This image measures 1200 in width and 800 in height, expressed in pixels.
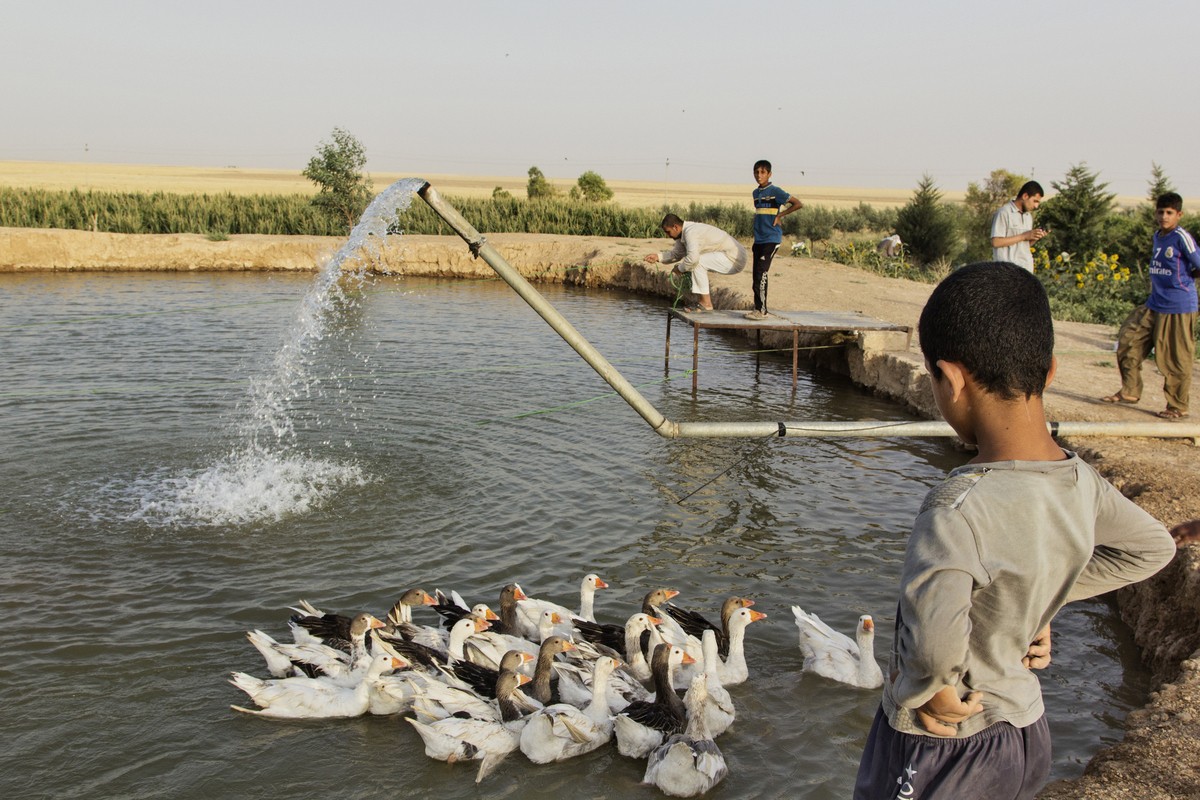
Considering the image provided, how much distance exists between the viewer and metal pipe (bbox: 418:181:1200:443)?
19.5 ft

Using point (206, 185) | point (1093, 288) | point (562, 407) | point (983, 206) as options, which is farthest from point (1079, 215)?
point (206, 185)

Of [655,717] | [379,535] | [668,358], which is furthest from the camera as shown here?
[668,358]

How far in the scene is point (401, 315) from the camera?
864 inches

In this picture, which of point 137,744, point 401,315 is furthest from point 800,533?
point 401,315

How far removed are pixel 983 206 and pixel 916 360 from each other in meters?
28.1

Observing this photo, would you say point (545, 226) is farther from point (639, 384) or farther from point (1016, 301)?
point (1016, 301)

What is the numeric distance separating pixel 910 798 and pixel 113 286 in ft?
87.3

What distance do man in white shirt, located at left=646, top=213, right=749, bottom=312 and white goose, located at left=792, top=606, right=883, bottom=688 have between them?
9014 mm

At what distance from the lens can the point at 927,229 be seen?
30.9 m

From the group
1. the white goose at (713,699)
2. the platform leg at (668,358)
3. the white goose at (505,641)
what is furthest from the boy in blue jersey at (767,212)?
the white goose at (713,699)

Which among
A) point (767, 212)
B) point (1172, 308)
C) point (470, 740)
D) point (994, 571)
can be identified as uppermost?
point (767, 212)

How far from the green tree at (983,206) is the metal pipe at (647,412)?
23.4 meters

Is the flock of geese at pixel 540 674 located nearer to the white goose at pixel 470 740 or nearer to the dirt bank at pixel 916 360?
the white goose at pixel 470 740

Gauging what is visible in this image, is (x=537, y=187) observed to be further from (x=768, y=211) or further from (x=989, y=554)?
(x=989, y=554)
